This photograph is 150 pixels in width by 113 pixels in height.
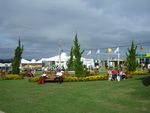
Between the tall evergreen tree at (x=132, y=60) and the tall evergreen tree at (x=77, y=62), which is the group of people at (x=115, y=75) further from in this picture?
the tall evergreen tree at (x=132, y=60)

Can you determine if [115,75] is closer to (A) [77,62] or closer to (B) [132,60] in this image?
(A) [77,62]

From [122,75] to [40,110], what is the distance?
61.5 ft

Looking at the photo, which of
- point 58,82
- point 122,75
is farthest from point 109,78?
point 58,82

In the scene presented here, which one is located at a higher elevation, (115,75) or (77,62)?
(77,62)

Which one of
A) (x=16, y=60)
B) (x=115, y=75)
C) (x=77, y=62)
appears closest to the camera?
(x=115, y=75)

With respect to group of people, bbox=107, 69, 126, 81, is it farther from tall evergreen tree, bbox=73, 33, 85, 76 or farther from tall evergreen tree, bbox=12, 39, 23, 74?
tall evergreen tree, bbox=12, 39, 23, 74

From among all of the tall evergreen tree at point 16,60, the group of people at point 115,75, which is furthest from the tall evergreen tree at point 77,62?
the tall evergreen tree at point 16,60

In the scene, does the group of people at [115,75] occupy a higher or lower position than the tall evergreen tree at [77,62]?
lower

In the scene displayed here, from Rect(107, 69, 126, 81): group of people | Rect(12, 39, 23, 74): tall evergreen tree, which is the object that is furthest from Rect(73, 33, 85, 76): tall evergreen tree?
Rect(12, 39, 23, 74): tall evergreen tree

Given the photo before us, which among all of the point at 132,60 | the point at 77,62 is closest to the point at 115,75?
the point at 77,62

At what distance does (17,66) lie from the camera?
44094 millimetres

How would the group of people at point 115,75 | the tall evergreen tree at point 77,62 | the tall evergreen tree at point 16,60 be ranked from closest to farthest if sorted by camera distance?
the group of people at point 115,75, the tall evergreen tree at point 77,62, the tall evergreen tree at point 16,60

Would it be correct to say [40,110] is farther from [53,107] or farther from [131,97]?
[131,97]

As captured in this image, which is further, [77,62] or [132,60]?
[132,60]
